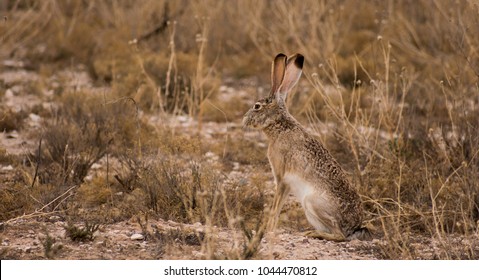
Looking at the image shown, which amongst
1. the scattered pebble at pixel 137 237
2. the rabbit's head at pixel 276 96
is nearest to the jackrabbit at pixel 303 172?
the rabbit's head at pixel 276 96

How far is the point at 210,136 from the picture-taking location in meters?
8.09

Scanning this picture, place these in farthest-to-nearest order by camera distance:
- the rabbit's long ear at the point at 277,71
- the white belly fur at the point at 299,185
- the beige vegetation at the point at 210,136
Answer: the rabbit's long ear at the point at 277,71, the white belly fur at the point at 299,185, the beige vegetation at the point at 210,136

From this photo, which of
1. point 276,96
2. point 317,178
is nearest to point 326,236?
point 317,178

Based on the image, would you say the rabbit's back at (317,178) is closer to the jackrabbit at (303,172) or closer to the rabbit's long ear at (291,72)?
the jackrabbit at (303,172)

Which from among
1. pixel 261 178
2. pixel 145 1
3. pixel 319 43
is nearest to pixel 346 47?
pixel 319 43

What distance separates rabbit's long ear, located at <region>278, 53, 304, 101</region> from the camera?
5.57 metres

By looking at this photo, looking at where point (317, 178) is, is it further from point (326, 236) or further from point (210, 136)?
point (210, 136)

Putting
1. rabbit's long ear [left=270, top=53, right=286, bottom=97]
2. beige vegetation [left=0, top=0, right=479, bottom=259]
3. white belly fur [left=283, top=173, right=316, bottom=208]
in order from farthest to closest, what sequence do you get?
rabbit's long ear [left=270, top=53, right=286, bottom=97] → white belly fur [left=283, top=173, right=316, bottom=208] → beige vegetation [left=0, top=0, right=479, bottom=259]

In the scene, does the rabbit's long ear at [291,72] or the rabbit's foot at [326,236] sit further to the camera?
the rabbit's long ear at [291,72]

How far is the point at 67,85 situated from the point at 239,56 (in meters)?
2.39

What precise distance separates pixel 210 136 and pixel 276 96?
2489 mm

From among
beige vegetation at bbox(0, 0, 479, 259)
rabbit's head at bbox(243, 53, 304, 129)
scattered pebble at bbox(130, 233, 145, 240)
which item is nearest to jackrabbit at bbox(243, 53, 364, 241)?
rabbit's head at bbox(243, 53, 304, 129)

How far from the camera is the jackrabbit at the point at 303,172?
17.4ft

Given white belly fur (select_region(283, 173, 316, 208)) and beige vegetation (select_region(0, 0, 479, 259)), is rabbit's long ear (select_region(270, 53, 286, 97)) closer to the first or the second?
beige vegetation (select_region(0, 0, 479, 259))
